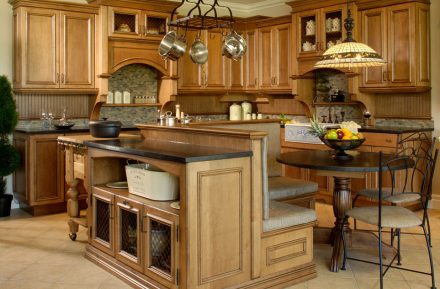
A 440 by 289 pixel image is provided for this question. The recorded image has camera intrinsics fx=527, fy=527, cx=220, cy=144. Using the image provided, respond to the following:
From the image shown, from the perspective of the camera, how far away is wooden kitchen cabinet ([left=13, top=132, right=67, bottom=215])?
18.5ft

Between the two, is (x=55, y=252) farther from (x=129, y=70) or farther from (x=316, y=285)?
(x=129, y=70)

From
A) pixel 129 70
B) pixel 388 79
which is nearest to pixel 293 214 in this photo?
pixel 388 79

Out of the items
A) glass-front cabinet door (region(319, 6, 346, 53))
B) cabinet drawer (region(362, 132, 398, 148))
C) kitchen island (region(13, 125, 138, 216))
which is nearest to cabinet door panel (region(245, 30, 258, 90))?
glass-front cabinet door (region(319, 6, 346, 53))

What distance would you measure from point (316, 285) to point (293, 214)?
507 millimetres

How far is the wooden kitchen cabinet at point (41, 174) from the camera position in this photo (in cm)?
565

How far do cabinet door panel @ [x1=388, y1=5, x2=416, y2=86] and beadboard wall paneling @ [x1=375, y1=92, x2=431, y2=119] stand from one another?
0.36 metres

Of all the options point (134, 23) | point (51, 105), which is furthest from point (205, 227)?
point (134, 23)

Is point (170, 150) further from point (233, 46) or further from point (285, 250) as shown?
point (233, 46)

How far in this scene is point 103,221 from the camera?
4.02 m

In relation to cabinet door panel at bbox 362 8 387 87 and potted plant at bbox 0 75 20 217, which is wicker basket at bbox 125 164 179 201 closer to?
potted plant at bbox 0 75 20 217

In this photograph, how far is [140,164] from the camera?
4020 millimetres

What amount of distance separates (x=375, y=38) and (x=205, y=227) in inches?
152

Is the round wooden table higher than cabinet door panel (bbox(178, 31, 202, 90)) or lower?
lower

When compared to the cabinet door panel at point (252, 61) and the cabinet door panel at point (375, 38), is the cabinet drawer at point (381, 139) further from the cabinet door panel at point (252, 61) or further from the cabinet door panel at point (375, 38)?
the cabinet door panel at point (252, 61)
